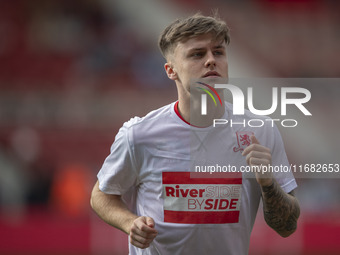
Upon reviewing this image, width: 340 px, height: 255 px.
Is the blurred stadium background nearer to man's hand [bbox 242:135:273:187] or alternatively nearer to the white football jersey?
the white football jersey

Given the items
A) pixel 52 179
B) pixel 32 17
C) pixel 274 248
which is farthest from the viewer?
pixel 32 17

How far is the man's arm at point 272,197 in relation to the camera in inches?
111

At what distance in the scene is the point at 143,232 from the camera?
9.56 feet

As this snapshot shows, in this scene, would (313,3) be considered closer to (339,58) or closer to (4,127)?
(339,58)

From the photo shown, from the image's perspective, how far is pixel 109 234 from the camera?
9.03m

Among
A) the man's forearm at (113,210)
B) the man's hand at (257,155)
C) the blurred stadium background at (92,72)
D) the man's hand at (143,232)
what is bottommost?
the man's hand at (143,232)

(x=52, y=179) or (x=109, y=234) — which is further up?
(x=52, y=179)

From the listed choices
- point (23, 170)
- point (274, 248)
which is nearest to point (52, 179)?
point (23, 170)

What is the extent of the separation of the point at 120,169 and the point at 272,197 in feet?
2.67

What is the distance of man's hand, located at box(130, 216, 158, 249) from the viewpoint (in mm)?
2898

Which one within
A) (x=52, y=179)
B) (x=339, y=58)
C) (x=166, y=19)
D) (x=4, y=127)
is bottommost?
(x=52, y=179)

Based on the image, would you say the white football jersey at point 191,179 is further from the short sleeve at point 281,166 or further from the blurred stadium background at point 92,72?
the blurred stadium background at point 92,72

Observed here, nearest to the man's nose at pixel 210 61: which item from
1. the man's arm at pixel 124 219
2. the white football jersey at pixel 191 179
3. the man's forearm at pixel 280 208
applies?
the white football jersey at pixel 191 179

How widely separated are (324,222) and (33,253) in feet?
13.8
